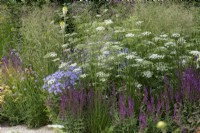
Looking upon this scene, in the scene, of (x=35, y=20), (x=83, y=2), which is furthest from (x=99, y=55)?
(x=83, y=2)

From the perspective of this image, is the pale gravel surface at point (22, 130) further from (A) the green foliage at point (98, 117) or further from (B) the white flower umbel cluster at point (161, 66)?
(B) the white flower umbel cluster at point (161, 66)

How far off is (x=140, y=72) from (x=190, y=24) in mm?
1204

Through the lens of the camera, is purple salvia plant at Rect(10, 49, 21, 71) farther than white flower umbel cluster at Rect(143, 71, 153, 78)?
Yes

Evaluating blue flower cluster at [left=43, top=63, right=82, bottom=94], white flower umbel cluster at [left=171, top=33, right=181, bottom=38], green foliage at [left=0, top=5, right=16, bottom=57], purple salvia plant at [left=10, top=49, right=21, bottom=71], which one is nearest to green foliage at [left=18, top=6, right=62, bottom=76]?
purple salvia plant at [left=10, top=49, right=21, bottom=71]

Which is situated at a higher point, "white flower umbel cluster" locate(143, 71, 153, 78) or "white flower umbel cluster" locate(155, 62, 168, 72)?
"white flower umbel cluster" locate(155, 62, 168, 72)

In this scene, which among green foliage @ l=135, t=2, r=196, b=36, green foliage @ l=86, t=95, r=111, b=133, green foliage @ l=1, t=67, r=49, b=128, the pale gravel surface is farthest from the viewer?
green foliage @ l=135, t=2, r=196, b=36

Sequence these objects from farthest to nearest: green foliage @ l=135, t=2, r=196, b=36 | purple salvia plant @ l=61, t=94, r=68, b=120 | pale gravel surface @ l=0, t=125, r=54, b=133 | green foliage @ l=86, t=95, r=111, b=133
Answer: green foliage @ l=135, t=2, r=196, b=36, pale gravel surface @ l=0, t=125, r=54, b=133, green foliage @ l=86, t=95, r=111, b=133, purple salvia plant @ l=61, t=94, r=68, b=120

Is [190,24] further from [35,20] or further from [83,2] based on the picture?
[83,2]

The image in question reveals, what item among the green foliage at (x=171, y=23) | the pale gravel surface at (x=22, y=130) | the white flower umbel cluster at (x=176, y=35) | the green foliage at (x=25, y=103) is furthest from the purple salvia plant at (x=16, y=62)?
the white flower umbel cluster at (x=176, y=35)

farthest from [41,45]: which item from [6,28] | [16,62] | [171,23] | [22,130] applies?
[6,28]

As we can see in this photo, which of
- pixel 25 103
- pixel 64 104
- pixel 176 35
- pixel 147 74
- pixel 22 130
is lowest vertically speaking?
pixel 22 130

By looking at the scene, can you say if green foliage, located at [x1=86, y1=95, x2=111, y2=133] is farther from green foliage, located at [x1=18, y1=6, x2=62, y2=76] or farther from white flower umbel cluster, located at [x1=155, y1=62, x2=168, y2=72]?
green foliage, located at [x1=18, y1=6, x2=62, y2=76]

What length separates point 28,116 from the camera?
4969 mm

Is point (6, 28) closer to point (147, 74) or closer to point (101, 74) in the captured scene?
point (101, 74)
